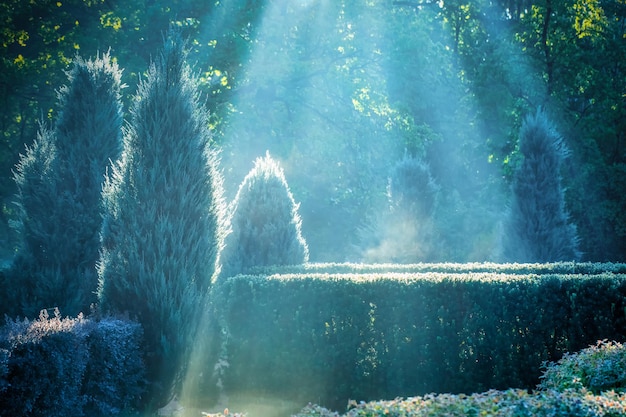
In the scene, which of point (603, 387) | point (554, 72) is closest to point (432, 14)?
point (554, 72)

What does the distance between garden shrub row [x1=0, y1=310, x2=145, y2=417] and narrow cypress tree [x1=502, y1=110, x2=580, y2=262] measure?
12006 mm

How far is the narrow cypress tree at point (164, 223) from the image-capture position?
816 cm

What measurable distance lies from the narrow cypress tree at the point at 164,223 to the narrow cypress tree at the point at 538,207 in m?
10.7

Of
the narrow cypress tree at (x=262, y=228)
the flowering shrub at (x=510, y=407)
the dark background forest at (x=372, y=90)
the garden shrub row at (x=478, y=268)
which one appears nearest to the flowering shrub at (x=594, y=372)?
the flowering shrub at (x=510, y=407)

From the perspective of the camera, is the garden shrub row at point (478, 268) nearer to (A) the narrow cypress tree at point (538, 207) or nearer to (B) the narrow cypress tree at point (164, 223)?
(B) the narrow cypress tree at point (164, 223)

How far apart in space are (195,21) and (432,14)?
1183 cm

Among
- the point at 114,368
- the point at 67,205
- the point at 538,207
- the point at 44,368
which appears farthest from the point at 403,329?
the point at 538,207

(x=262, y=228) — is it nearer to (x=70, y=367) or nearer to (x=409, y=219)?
(x=70, y=367)

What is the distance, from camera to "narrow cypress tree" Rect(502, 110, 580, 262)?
1684cm

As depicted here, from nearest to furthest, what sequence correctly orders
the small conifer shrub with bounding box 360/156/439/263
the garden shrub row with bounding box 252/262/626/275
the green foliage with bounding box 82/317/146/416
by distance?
the green foliage with bounding box 82/317/146/416 < the garden shrub row with bounding box 252/262/626/275 < the small conifer shrub with bounding box 360/156/439/263

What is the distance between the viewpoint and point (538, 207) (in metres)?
17.1

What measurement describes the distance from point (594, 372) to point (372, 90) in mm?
21687

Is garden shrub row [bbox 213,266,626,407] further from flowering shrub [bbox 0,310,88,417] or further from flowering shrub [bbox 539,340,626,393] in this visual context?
flowering shrub [bbox 0,310,88,417]

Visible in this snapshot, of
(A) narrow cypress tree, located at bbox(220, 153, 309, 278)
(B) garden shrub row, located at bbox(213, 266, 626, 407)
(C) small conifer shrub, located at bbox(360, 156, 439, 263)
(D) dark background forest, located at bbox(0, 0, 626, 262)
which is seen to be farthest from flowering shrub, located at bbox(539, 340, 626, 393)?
(D) dark background forest, located at bbox(0, 0, 626, 262)
